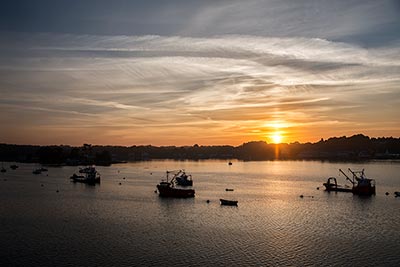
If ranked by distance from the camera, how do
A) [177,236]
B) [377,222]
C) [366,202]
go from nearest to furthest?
[177,236], [377,222], [366,202]

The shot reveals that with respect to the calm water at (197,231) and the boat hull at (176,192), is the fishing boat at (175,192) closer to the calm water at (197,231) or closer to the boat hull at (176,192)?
the boat hull at (176,192)

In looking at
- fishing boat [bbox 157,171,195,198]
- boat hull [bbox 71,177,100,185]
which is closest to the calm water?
fishing boat [bbox 157,171,195,198]

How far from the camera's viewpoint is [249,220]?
49000mm

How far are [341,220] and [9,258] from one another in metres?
37.4

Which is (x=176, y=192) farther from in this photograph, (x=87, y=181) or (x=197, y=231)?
(x=87, y=181)

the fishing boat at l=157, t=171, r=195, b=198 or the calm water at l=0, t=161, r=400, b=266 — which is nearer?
the calm water at l=0, t=161, r=400, b=266

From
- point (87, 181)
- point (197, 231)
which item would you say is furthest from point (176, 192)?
point (87, 181)

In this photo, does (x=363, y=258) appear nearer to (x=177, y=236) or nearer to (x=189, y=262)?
(x=189, y=262)

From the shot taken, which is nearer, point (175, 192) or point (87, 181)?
point (175, 192)

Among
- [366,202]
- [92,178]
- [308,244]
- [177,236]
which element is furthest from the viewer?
[92,178]

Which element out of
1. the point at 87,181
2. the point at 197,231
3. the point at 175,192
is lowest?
the point at 197,231

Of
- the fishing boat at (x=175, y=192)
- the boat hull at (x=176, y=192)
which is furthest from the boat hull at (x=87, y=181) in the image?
the boat hull at (x=176, y=192)

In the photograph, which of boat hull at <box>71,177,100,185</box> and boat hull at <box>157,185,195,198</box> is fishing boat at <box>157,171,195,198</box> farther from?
boat hull at <box>71,177,100,185</box>

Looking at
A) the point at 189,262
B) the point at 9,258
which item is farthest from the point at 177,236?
the point at 9,258
